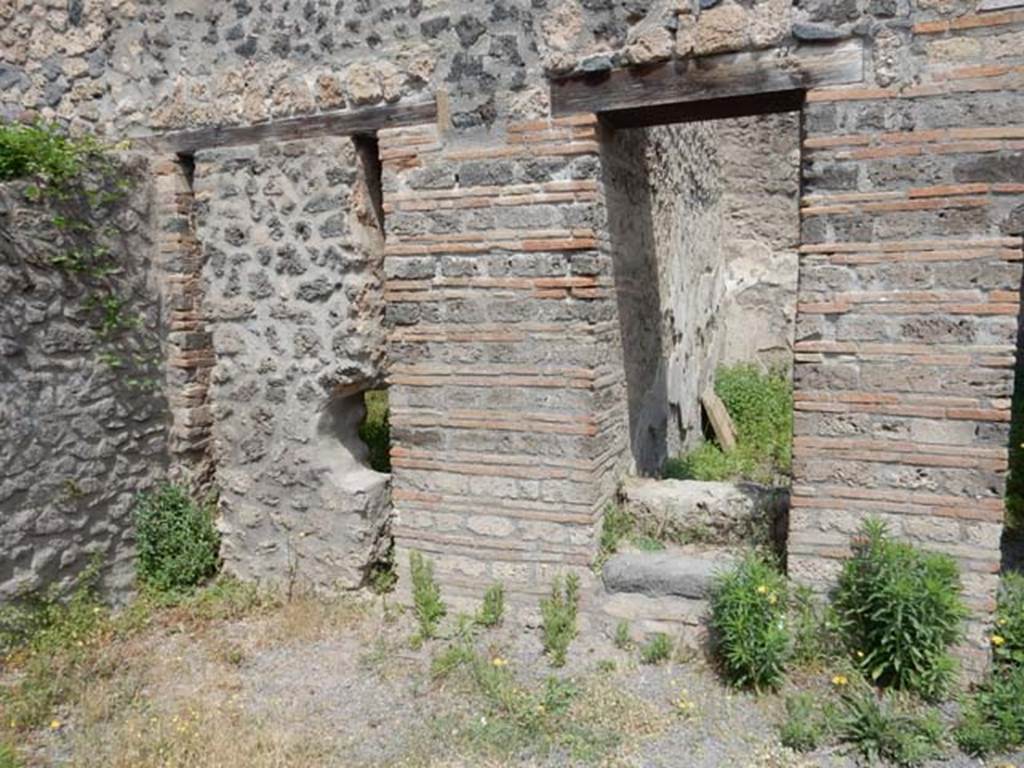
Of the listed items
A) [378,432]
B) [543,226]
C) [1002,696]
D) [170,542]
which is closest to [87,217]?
[170,542]

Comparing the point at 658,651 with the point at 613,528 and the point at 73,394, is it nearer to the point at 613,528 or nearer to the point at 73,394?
the point at 613,528

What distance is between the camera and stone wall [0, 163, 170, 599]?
4250mm

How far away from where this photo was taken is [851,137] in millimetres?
3504

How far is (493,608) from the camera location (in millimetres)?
4355

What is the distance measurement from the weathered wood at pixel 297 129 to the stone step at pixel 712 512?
2.55 metres

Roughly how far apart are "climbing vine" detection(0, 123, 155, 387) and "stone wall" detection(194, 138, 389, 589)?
0.49 metres

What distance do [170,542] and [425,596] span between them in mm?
1855

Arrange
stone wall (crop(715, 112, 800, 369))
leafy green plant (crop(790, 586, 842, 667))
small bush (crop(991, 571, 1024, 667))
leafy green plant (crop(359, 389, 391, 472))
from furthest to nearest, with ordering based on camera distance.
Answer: stone wall (crop(715, 112, 800, 369)) → leafy green plant (crop(359, 389, 391, 472)) → leafy green plant (crop(790, 586, 842, 667)) → small bush (crop(991, 571, 1024, 667))

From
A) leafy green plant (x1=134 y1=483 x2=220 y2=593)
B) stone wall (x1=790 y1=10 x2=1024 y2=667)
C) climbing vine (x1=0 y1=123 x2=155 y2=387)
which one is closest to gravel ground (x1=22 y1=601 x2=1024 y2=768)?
leafy green plant (x1=134 y1=483 x2=220 y2=593)

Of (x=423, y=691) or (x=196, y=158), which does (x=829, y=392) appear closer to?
(x=423, y=691)

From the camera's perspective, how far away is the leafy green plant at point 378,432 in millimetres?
6531

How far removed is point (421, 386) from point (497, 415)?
51cm

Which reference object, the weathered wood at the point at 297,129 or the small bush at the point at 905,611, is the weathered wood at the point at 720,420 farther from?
the weathered wood at the point at 297,129

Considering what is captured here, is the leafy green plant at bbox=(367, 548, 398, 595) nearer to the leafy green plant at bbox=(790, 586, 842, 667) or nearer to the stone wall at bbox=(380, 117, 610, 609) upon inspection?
the stone wall at bbox=(380, 117, 610, 609)
